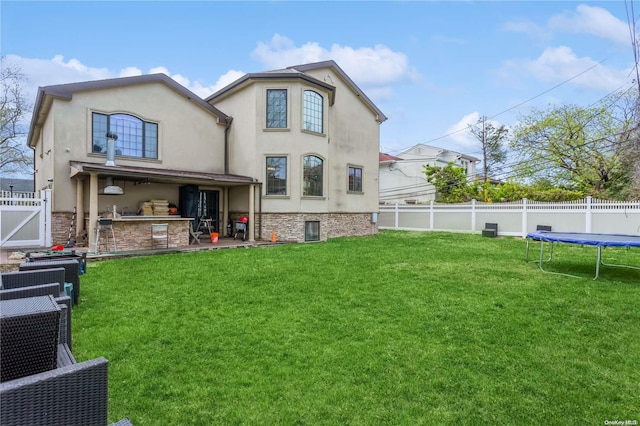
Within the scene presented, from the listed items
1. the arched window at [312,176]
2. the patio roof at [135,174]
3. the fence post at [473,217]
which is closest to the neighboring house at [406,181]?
the fence post at [473,217]

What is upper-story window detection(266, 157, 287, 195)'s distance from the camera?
14195 millimetres

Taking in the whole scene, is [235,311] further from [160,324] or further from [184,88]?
[184,88]

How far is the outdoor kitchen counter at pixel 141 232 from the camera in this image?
34.3 feet

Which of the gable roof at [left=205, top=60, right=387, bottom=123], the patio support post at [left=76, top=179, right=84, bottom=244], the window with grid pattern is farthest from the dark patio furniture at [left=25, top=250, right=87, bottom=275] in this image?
the gable roof at [left=205, top=60, right=387, bottom=123]

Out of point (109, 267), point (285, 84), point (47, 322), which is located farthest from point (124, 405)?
point (285, 84)

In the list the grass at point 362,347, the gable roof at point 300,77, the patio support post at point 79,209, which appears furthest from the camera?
the gable roof at point 300,77

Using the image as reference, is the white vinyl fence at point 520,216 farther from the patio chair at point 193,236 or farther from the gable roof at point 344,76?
the patio chair at point 193,236

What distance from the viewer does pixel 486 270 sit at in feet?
26.1

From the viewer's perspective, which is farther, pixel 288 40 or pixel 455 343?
pixel 288 40

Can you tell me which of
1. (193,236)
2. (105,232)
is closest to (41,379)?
(105,232)

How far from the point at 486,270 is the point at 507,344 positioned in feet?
14.8

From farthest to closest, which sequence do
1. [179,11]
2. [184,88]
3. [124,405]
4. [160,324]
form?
[184,88]
[179,11]
[160,324]
[124,405]

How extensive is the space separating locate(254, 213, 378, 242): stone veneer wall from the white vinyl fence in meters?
4.35

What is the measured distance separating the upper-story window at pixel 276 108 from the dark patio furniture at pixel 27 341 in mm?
12875
